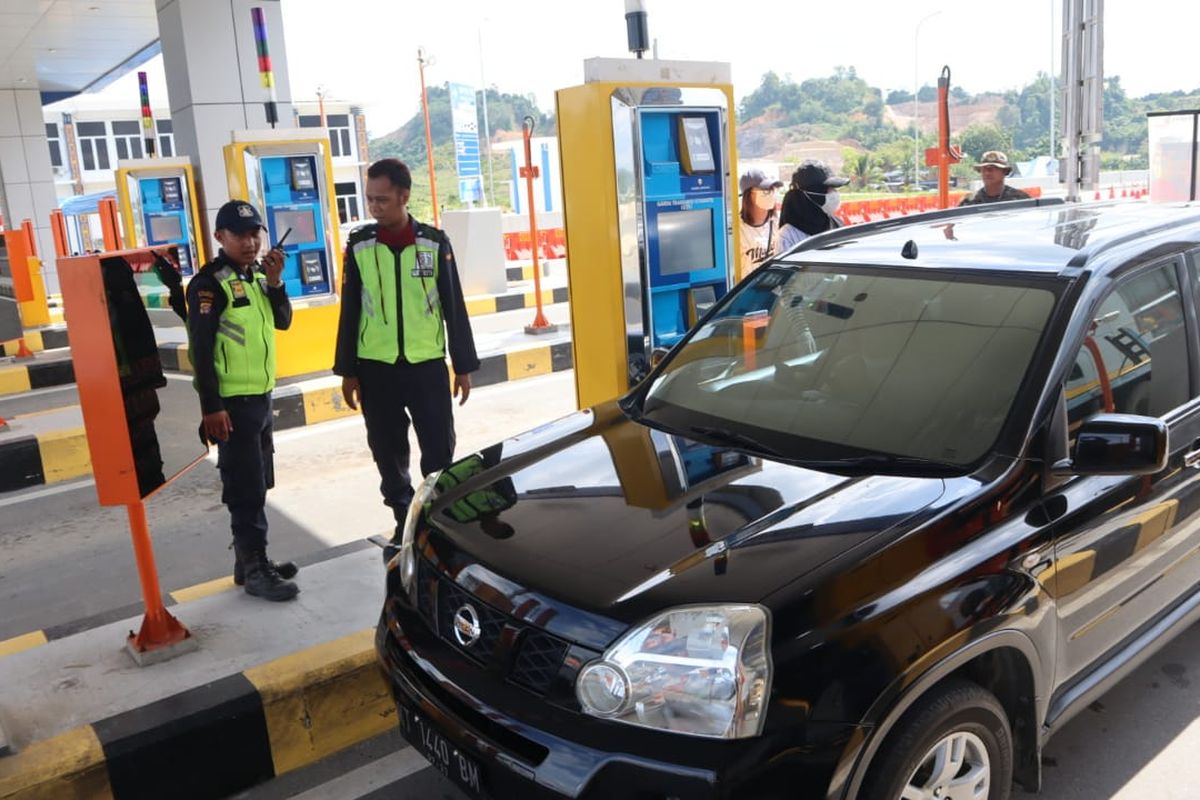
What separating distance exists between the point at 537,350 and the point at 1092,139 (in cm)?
494

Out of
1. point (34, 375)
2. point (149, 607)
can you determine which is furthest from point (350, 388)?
point (34, 375)

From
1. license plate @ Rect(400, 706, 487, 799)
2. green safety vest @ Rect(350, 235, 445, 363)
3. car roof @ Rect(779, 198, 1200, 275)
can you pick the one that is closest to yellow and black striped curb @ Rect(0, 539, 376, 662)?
green safety vest @ Rect(350, 235, 445, 363)

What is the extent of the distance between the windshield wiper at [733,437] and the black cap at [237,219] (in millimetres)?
1859

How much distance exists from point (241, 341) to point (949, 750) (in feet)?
8.96

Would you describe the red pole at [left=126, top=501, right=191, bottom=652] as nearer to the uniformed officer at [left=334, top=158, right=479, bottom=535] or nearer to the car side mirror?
the uniformed officer at [left=334, top=158, right=479, bottom=535]

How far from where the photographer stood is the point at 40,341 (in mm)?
12133

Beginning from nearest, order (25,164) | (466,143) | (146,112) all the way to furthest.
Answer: (146,112)
(466,143)
(25,164)

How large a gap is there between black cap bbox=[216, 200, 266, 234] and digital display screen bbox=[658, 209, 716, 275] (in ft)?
7.41

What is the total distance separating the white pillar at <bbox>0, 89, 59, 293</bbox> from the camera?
1917 centimetres

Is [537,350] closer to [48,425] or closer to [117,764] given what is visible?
[48,425]

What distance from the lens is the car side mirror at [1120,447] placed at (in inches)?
92.4

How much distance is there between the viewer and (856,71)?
79812 mm

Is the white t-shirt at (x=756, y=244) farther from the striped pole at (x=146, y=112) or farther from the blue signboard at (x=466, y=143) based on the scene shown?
the blue signboard at (x=466, y=143)

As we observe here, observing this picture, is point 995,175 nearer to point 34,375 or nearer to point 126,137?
point 34,375
